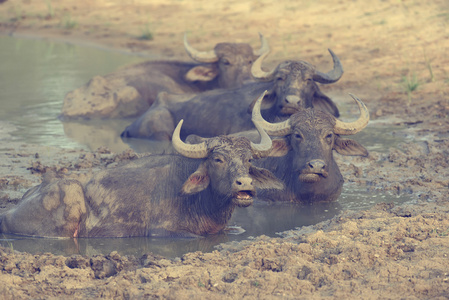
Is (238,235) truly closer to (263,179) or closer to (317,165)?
(263,179)

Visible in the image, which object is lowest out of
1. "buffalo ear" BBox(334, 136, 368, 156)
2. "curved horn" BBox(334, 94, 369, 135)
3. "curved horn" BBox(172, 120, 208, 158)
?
"buffalo ear" BBox(334, 136, 368, 156)

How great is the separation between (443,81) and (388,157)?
440cm

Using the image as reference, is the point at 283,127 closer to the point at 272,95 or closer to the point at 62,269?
the point at 272,95

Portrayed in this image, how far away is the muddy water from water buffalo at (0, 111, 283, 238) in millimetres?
118

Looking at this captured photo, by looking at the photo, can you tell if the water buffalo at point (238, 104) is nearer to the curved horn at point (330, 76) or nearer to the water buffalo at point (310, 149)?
the curved horn at point (330, 76)

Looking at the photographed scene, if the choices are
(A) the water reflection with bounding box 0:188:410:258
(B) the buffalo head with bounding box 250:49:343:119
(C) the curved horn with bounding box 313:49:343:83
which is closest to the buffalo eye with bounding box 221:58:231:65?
(B) the buffalo head with bounding box 250:49:343:119

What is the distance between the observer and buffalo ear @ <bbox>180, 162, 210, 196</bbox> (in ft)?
23.3

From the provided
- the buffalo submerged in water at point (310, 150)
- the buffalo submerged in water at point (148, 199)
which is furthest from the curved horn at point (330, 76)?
the buffalo submerged in water at point (148, 199)

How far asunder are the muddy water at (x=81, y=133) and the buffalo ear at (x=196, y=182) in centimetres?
51

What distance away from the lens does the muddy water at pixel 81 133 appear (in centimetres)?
725

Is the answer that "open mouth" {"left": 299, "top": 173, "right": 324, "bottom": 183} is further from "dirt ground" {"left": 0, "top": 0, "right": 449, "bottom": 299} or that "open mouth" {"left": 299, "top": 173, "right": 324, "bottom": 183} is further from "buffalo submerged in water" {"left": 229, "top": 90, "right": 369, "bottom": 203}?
"dirt ground" {"left": 0, "top": 0, "right": 449, "bottom": 299}

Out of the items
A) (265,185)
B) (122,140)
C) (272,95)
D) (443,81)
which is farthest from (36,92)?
(265,185)

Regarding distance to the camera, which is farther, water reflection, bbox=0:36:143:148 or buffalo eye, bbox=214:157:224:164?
water reflection, bbox=0:36:143:148

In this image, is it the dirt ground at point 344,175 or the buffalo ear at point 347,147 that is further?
the buffalo ear at point 347,147
